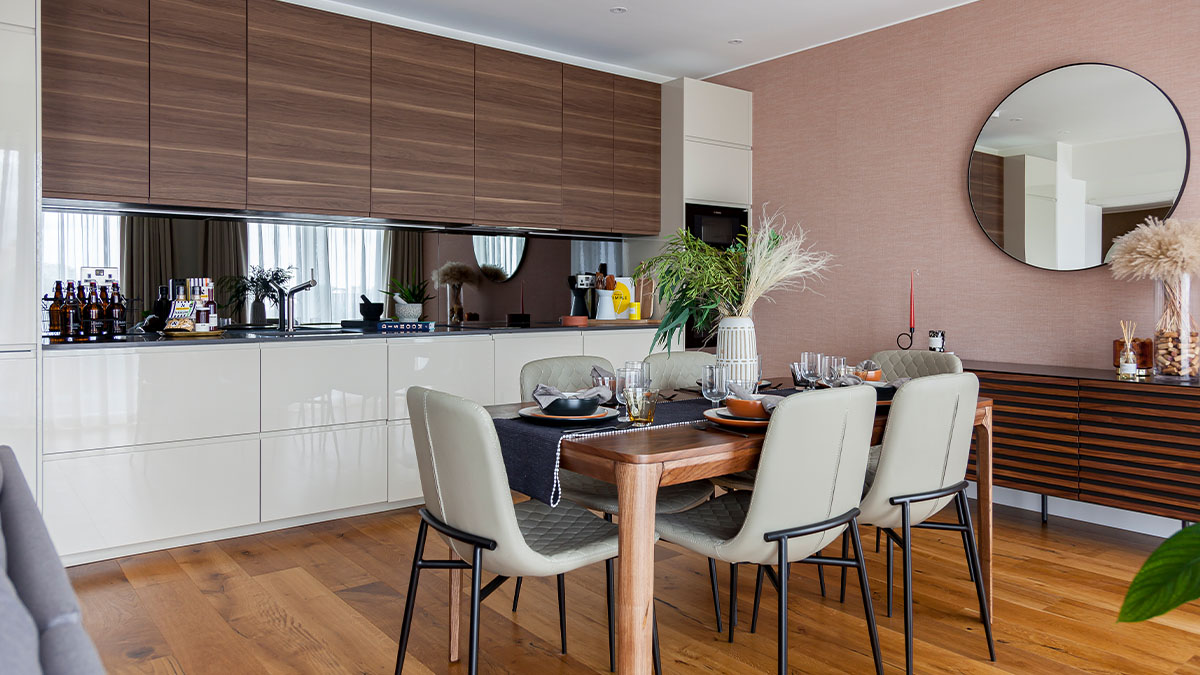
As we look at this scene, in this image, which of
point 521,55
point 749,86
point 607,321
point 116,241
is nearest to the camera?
point 116,241

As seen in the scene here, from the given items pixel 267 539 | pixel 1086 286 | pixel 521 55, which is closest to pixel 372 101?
pixel 521 55

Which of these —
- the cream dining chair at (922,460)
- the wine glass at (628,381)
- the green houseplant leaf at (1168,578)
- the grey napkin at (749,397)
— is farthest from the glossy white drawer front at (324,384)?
the green houseplant leaf at (1168,578)

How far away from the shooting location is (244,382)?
3.44 m

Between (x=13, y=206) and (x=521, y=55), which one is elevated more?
(x=521, y=55)

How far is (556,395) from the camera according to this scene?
2260mm

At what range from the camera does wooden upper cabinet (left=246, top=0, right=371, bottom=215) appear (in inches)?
146

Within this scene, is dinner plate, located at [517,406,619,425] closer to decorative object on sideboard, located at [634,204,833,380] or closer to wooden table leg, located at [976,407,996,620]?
decorative object on sideboard, located at [634,204,833,380]

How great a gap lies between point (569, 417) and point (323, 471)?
2.00m

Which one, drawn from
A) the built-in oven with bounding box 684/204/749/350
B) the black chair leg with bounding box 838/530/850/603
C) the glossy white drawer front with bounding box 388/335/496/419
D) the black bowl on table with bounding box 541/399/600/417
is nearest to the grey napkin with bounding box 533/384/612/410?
the black bowl on table with bounding box 541/399/600/417

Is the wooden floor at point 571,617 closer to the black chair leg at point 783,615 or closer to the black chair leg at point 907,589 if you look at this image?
the black chair leg at point 907,589

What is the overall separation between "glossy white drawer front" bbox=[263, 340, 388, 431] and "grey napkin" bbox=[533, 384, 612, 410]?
67.3 inches

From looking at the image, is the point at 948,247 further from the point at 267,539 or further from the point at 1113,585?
the point at 267,539

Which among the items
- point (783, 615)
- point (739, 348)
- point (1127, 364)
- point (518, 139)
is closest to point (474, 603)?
point (783, 615)

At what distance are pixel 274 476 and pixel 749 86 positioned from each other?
12.3 feet
